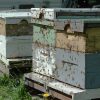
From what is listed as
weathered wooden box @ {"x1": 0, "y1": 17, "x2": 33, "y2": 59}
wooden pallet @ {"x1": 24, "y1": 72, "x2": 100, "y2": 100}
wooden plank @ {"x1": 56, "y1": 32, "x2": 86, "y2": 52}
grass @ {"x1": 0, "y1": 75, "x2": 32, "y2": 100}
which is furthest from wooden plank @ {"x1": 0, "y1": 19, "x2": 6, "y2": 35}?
wooden plank @ {"x1": 56, "y1": 32, "x2": 86, "y2": 52}

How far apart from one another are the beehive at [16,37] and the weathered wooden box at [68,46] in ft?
2.60

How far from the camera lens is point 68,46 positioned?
17.6ft

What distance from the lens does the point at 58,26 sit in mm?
5566

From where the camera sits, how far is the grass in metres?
6.28

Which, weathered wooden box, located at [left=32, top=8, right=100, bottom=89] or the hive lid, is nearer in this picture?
A: weathered wooden box, located at [left=32, top=8, right=100, bottom=89]

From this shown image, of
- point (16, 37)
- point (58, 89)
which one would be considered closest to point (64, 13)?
point (58, 89)

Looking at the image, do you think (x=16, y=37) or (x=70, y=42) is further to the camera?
(x=16, y=37)

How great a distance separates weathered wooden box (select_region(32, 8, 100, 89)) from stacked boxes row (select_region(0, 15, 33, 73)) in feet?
2.44

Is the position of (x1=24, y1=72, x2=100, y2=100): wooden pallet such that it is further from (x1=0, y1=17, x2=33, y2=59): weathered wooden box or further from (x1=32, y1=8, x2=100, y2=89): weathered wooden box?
(x1=0, y1=17, x2=33, y2=59): weathered wooden box

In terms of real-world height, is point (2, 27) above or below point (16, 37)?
above

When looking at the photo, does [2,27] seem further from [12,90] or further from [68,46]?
[68,46]

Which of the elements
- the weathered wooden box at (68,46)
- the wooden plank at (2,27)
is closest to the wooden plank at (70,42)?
the weathered wooden box at (68,46)

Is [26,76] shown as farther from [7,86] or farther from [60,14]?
[60,14]

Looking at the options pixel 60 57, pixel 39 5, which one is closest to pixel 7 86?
pixel 60 57
